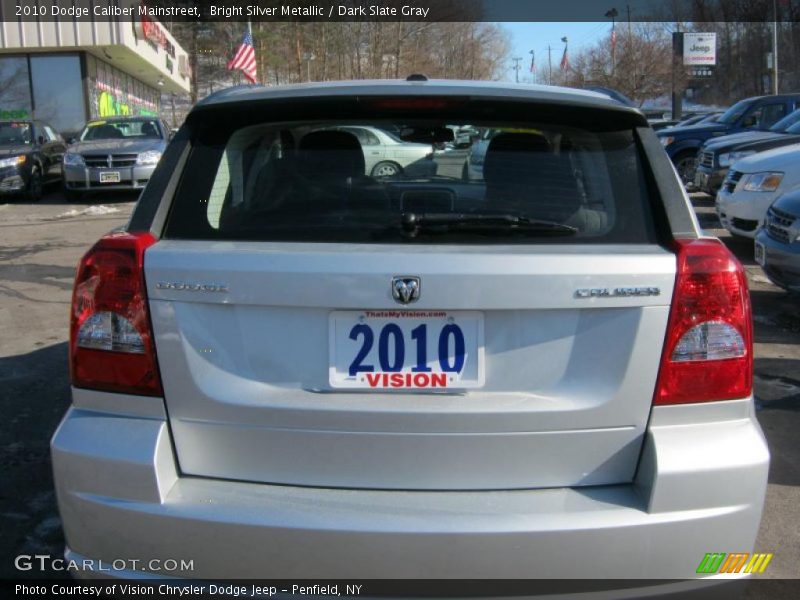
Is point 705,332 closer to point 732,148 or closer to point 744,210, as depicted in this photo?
point 744,210

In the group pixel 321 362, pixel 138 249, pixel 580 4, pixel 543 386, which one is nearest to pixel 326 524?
pixel 321 362

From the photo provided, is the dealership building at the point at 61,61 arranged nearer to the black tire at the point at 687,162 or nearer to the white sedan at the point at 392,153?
the black tire at the point at 687,162

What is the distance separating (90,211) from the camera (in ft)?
48.9

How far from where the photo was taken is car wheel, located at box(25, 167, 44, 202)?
660 inches

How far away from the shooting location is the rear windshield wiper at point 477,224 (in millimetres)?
2314

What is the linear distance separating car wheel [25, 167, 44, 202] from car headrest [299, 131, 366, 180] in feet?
52.1

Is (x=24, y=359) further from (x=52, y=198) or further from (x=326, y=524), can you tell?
(x=52, y=198)

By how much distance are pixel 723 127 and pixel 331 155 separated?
14830 millimetres

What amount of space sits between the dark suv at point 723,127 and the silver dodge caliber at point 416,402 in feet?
46.8

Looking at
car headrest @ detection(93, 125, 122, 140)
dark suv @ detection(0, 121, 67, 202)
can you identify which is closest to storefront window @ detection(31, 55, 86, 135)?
dark suv @ detection(0, 121, 67, 202)

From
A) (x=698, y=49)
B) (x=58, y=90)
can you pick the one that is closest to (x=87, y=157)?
(x=58, y=90)

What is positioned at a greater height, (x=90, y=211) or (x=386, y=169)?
(x=386, y=169)

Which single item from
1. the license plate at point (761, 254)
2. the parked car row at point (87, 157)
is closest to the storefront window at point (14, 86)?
the parked car row at point (87, 157)

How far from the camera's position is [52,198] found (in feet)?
58.2
